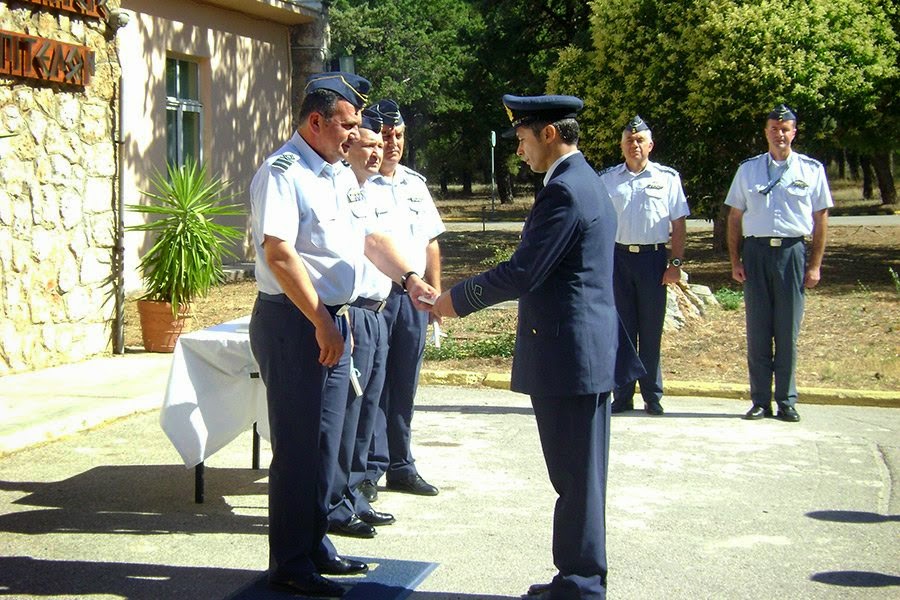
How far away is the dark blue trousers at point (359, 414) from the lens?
538cm

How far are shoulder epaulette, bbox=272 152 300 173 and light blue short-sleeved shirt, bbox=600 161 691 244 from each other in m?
4.49

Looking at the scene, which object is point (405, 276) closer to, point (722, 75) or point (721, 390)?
point (721, 390)

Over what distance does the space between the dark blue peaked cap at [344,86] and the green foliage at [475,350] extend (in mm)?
5906

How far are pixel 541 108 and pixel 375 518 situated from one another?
240cm

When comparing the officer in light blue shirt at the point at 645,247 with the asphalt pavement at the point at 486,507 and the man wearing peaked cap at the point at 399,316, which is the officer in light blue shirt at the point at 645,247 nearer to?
the asphalt pavement at the point at 486,507

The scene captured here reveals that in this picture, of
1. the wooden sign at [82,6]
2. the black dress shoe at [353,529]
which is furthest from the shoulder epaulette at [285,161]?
the wooden sign at [82,6]

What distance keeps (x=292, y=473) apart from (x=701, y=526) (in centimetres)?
229

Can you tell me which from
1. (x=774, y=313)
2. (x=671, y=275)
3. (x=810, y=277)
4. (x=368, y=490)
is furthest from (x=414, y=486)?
(x=810, y=277)

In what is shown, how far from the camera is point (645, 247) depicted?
8.91 meters

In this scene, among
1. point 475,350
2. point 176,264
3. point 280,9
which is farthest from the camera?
point 280,9

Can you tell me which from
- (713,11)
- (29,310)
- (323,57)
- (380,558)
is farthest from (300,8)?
(380,558)

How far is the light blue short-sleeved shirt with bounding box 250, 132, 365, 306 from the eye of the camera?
4645 millimetres

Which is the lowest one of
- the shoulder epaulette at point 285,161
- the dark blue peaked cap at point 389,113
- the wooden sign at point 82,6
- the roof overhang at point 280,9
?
the shoulder epaulette at point 285,161

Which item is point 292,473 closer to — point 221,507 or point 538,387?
point 538,387
